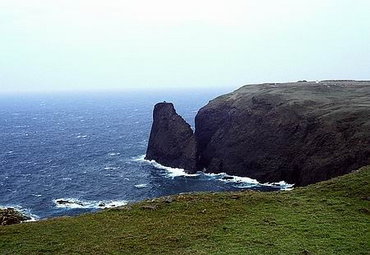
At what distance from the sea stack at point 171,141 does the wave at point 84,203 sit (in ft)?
93.2

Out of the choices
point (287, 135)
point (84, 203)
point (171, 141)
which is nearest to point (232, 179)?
point (287, 135)

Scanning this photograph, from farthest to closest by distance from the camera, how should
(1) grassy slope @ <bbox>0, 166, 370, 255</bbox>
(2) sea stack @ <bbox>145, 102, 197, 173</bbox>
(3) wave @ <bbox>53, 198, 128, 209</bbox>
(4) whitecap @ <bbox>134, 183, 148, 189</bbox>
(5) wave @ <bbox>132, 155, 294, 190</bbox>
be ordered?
(2) sea stack @ <bbox>145, 102, 197, 173</bbox> → (4) whitecap @ <bbox>134, 183, 148, 189</bbox> → (5) wave @ <bbox>132, 155, 294, 190</bbox> → (3) wave @ <bbox>53, 198, 128, 209</bbox> → (1) grassy slope @ <bbox>0, 166, 370, 255</bbox>

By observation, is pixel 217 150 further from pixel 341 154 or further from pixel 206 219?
pixel 206 219

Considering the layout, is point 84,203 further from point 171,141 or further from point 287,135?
point 287,135

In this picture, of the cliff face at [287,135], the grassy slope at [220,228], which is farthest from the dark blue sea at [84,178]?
the grassy slope at [220,228]

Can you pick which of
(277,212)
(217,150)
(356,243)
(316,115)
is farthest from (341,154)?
(356,243)

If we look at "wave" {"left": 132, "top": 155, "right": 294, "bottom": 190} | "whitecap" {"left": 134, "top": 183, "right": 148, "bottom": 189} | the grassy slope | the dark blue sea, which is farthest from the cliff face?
the grassy slope

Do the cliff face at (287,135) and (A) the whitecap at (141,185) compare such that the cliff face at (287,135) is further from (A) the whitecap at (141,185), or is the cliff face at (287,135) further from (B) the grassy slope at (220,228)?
(B) the grassy slope at (220,228)

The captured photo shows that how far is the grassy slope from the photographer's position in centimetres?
2766

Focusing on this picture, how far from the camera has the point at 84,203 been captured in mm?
69438

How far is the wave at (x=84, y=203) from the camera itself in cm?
6725

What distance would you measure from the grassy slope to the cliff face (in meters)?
32.9

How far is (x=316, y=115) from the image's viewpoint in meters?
85.5

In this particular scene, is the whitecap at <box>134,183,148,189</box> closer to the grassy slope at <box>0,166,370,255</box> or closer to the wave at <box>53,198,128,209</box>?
the wave at <box>53,198,128,209</box>
